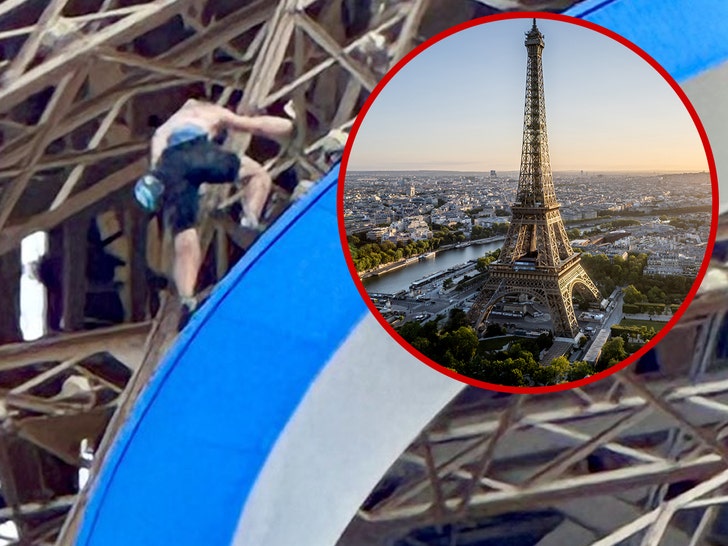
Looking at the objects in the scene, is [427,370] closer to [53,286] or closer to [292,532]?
[292,532]

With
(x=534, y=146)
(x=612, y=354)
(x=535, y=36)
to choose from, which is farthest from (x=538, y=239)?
(x=535, y=36)

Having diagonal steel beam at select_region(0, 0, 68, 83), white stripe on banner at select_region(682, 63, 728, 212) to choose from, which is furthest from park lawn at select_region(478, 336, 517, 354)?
diagonal steel beam at select_region(0, 0, 68, 83)

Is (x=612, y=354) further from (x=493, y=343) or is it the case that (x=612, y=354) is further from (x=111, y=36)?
(x=111, y=36)

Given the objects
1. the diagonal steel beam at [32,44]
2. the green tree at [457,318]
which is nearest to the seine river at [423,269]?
the green tree at [457,318]

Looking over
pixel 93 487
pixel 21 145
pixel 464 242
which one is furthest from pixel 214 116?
pixel 93 487

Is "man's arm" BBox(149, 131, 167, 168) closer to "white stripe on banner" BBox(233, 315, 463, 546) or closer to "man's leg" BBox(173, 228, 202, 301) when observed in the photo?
"man's leg" BBox(173, 228, 202, 301)

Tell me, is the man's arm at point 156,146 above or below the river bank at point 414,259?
above

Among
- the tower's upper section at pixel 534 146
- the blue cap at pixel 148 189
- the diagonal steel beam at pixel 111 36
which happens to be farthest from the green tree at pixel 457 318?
the diagonal steel beam at pixel 111 36

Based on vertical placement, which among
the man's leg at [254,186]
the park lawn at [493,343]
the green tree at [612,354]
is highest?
the man's leg at [254,186]

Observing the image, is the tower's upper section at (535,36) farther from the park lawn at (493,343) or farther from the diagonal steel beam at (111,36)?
the diagonal steel beam at (111,36)
